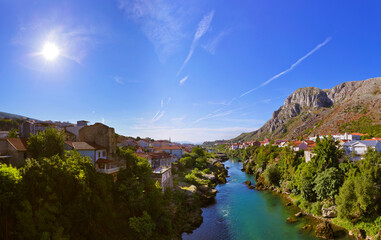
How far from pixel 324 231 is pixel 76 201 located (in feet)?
88.7

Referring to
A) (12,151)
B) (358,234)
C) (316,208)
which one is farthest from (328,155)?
(12,151)

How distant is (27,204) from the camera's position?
1416 cm

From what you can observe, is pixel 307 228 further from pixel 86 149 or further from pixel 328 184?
pixel 86 149

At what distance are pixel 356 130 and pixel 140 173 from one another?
293 ft

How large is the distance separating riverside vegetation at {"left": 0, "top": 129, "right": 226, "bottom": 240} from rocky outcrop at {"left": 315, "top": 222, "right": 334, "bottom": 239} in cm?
1563

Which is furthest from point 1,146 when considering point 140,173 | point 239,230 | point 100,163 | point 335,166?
point 335,166

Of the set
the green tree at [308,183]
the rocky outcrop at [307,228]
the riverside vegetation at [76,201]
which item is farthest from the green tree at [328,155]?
the riverside vegetation at [76,201]

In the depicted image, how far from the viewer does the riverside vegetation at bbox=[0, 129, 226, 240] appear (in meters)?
14.0

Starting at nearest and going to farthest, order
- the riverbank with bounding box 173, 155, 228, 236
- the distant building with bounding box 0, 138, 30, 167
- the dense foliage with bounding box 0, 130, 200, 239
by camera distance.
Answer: the dense foliage with bounding box 0, 130, 200, 239 < the distant building with bounding box 0, 138, 30, 167 < the riverbank with bounding box 173, 155, 228, 236

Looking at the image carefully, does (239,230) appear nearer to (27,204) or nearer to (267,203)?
(267,203)

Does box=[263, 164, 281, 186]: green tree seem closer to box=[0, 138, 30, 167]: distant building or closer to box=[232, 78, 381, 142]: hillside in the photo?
box=[0, 138, 30, 167]: distant building

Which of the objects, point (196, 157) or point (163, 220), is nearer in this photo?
point (163, 220)

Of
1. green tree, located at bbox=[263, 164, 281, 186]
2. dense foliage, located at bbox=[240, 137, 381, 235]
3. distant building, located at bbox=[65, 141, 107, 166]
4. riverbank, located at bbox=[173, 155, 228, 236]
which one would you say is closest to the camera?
dense foliage, located at bbox=[240, 137, 381, 235]

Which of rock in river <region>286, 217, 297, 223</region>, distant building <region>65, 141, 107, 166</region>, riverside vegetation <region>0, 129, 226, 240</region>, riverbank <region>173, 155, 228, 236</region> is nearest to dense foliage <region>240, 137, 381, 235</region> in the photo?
rock in river <region>286, 217, 297, 223</region>
